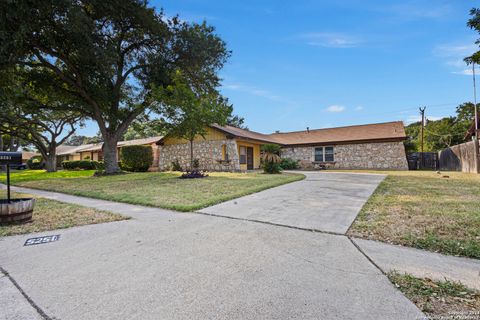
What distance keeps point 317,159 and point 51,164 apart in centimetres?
2601

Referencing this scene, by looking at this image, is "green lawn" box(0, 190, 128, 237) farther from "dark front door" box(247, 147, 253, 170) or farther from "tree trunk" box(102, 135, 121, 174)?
"dark front door" box(247, 147, 253, 170)

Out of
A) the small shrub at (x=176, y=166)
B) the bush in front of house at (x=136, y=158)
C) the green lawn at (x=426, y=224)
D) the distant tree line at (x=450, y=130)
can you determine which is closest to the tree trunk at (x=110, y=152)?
the bush in front of house at (x=136, y=158)

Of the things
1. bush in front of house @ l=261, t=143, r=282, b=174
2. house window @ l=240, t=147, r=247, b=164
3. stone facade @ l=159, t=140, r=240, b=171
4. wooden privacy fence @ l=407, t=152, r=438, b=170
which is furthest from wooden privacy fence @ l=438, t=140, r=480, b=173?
house window @ l=240, t=147, r=247, b=164

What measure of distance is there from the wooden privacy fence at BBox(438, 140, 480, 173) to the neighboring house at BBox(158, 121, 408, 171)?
109 inches

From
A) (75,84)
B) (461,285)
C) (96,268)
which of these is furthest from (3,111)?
(461,285)

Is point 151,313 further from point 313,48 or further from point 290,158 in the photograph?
point 290,158

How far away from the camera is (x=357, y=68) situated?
1395 centimetres

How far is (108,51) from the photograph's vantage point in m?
11.2

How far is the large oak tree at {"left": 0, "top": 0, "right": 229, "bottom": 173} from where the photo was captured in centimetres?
951

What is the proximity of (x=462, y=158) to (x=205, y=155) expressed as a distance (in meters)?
17.6

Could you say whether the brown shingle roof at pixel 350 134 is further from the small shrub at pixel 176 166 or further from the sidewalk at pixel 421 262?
the sidewalk at pixel 421 262

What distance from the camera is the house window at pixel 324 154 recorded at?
20.7 meters

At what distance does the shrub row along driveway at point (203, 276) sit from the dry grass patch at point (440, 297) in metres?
0.11

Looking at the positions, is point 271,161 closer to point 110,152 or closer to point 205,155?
point 205,155
